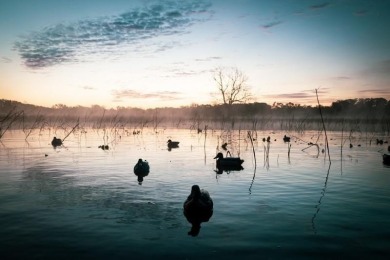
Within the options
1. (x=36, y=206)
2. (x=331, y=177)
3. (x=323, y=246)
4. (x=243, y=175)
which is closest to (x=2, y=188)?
(x=36, y=206)

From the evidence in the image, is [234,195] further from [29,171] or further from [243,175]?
[29,171]

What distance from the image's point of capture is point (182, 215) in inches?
400

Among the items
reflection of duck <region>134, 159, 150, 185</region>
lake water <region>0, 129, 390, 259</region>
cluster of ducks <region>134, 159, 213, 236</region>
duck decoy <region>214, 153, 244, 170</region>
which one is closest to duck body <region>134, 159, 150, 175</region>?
reflection of duck <region>134, 159, 150, 185</region>

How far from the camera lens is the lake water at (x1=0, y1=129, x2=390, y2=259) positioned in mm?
7555

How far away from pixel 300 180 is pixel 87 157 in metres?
15.1

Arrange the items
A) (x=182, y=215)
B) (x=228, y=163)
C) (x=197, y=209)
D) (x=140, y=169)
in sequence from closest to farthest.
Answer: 1. (x=197, y=209)
2. (x=182, y=215)
3. (x=140, y=169)
4. (x=228, y=163)

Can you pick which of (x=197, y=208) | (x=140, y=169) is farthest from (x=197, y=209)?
(x=140, y=169)

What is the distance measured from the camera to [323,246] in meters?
7.73

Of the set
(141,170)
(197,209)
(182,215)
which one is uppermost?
(141,170)

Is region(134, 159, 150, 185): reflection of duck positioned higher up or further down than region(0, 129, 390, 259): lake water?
higher up

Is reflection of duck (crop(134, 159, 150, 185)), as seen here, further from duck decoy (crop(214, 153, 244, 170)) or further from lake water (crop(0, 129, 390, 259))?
duck decoy (crop(214, 153, 244, 170))

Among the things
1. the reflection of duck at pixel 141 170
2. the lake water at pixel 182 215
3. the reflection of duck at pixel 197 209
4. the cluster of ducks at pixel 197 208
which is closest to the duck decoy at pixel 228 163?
the lake water at pixel 182 215

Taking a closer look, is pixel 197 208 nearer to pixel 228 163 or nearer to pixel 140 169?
pixel 140 169

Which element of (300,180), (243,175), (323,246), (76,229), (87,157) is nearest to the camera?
(323,246)
